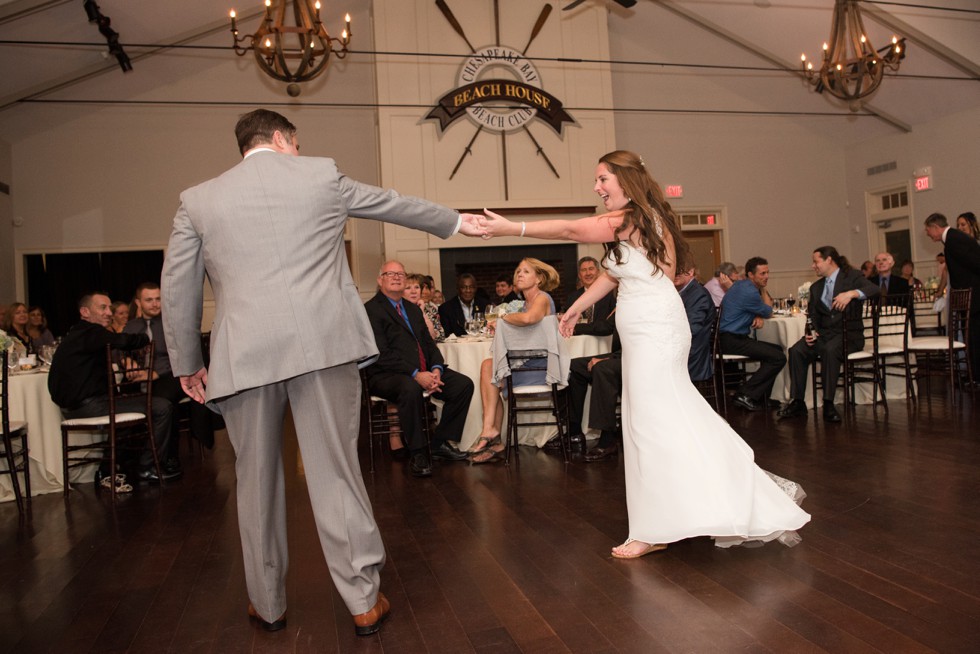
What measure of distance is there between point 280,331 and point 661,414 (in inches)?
58.5

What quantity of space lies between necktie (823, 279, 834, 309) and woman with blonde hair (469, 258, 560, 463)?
2.33m

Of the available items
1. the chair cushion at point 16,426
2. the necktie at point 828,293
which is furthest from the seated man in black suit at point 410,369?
the necktie at point 828,293

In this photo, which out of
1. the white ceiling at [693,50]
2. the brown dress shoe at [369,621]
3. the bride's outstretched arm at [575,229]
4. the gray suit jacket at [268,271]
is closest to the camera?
the gray suit jacket at [268,271]

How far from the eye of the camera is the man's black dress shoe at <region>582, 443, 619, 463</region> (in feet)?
16.4

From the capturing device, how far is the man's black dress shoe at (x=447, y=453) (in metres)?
5.27

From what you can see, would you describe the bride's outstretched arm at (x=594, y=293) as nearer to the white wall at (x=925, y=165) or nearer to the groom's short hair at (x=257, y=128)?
the groom's short hair at (x=257, y=128)

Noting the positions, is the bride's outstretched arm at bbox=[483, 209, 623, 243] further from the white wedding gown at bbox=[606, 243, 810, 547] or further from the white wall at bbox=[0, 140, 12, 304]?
the white wall at bbox=[0, 140, 12, 304]

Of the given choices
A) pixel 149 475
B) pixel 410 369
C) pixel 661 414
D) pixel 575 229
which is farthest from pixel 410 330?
pixel 661 414

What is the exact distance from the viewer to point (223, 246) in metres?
2.30

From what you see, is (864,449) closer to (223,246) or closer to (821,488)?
(821,488)

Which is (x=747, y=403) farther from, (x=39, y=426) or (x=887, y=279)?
(x=39, y=426)

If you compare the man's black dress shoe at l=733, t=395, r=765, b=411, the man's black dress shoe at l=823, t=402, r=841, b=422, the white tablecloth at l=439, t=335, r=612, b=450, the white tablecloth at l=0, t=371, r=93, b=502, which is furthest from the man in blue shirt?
the white tablecloth at l=0, t=371, r=93, b=502

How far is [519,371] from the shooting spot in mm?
5242

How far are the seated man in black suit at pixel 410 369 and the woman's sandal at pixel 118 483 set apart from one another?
1.59m
